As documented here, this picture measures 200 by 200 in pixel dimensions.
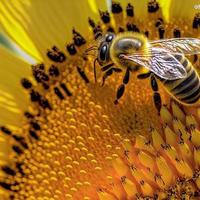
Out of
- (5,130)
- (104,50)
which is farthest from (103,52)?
(5,130)

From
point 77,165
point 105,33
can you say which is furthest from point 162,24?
point 77,165

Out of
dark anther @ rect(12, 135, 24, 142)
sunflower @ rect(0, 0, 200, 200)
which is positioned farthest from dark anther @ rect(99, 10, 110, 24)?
dark anther @ rect(12, 135, 24, 142)

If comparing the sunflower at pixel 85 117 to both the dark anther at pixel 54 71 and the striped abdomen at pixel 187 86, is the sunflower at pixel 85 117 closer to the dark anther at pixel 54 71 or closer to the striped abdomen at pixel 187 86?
the dark anther at pixel 54 71

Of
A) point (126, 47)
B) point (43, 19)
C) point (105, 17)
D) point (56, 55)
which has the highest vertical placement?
point (43, 19)

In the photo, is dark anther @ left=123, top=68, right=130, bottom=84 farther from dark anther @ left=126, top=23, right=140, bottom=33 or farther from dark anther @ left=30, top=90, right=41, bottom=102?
dark anther @ left=30, top=90, right=41, bottom=102

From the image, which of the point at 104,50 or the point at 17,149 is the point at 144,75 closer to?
the point at 104,50

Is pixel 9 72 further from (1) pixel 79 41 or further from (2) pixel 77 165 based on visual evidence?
(2) pixel 77 165

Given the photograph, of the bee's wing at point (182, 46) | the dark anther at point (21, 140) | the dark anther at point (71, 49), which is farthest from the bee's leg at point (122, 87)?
the dark anther at point (21, 140)
